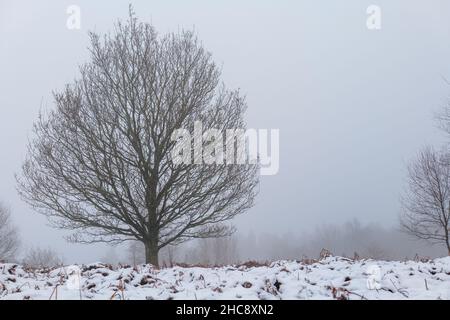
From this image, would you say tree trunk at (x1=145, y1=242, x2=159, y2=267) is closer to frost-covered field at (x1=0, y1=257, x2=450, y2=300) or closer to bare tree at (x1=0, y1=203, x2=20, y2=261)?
frost-covered field at (x1=0, y1=257, x2=450, y2=300)

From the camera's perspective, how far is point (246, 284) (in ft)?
10.3

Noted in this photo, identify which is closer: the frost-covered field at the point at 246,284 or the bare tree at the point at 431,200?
the frost-covered field at the point at 246,284

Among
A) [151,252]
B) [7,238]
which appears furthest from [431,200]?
[7,238]

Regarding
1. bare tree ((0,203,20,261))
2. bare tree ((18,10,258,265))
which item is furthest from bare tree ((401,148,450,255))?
bare tree ((0,203,20,261))

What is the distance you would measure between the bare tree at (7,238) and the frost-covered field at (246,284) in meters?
29.9

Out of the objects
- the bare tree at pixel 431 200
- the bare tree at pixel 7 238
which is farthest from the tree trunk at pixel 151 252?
the bare tree at pixel 7 238

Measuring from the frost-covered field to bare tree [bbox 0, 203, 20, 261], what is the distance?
29.9 m

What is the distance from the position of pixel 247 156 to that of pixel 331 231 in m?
76.8

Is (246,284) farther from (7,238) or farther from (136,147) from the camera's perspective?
(7,238)

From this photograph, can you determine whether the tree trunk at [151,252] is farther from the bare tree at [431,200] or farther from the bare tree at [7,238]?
the bare tree at [7,238]

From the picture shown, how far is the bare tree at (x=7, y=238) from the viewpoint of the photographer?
2839 cm

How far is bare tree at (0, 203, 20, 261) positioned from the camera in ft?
93.1

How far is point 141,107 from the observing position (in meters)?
9.12
